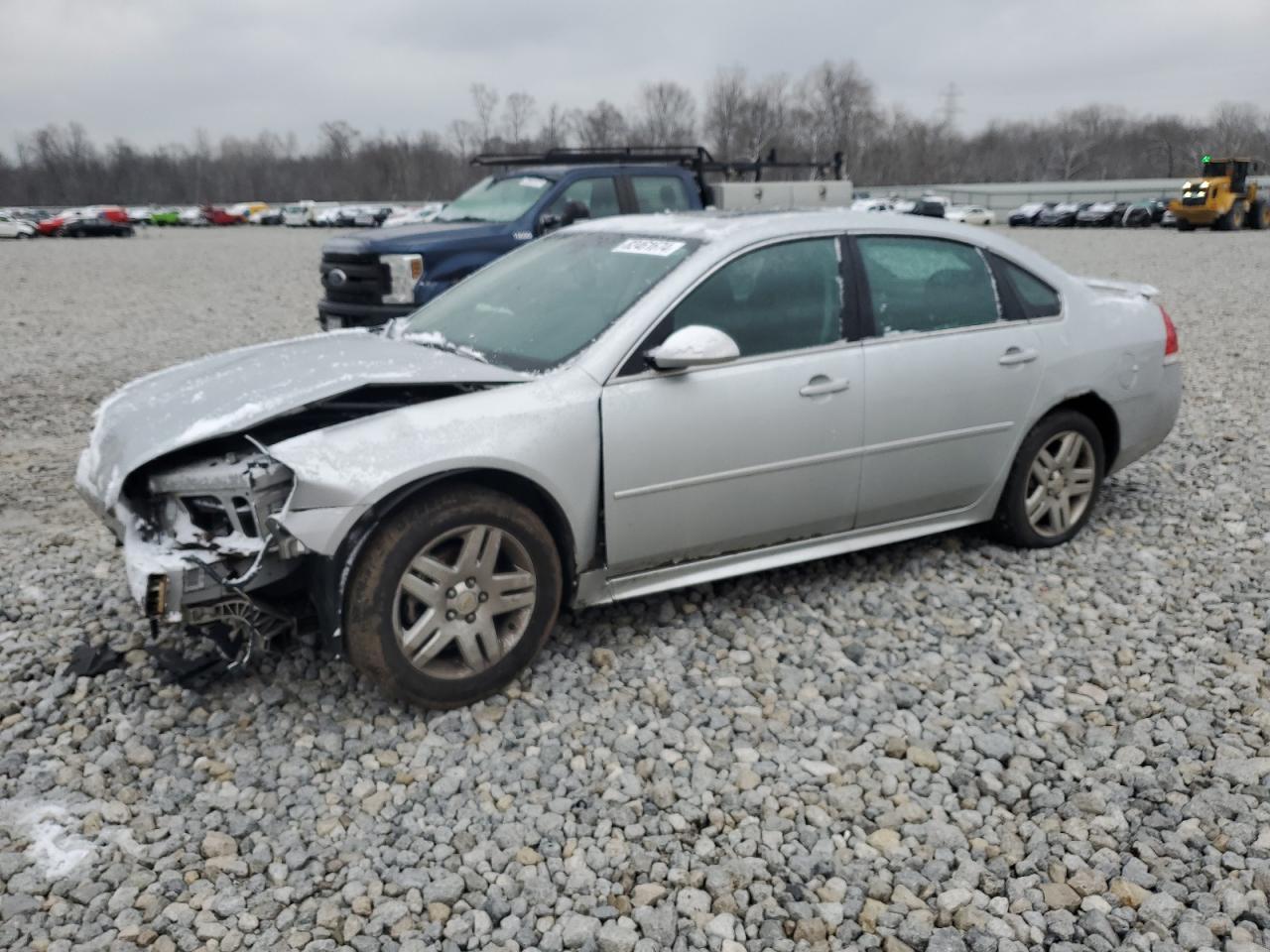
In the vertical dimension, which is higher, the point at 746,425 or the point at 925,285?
the point at 925,285

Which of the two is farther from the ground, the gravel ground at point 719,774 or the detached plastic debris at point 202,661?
the detached plastic debris at point 202,661

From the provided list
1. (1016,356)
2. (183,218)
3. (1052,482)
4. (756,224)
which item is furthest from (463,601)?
(183,218)

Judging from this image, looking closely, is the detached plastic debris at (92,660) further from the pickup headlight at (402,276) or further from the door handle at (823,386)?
the pickup headlight at (402,276)

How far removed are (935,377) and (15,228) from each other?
44684 millimetres

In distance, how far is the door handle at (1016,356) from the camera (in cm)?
448

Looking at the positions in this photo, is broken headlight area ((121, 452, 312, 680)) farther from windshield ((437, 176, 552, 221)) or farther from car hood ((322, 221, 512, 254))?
windshield ((437, 176, 552, 221))

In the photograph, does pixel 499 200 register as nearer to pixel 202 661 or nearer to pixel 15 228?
pixel 202 661

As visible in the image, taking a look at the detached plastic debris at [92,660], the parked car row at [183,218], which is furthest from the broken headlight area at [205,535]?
the parked car row at [183,218]

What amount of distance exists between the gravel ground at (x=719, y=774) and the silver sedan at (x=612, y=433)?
12.9 inches

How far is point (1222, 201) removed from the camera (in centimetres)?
3177

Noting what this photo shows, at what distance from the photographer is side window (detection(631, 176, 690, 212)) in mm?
9672

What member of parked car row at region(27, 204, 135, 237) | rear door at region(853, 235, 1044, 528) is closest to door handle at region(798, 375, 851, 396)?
rear door at region(853, 235, 1044, 528)

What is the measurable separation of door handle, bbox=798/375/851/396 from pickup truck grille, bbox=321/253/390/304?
550 cm

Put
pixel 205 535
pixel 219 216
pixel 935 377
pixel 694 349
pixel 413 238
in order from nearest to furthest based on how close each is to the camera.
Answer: pixel 205 535 < pixel 694 349 < pixel 935 377 < pixel 413 238 < pixel 219 216
